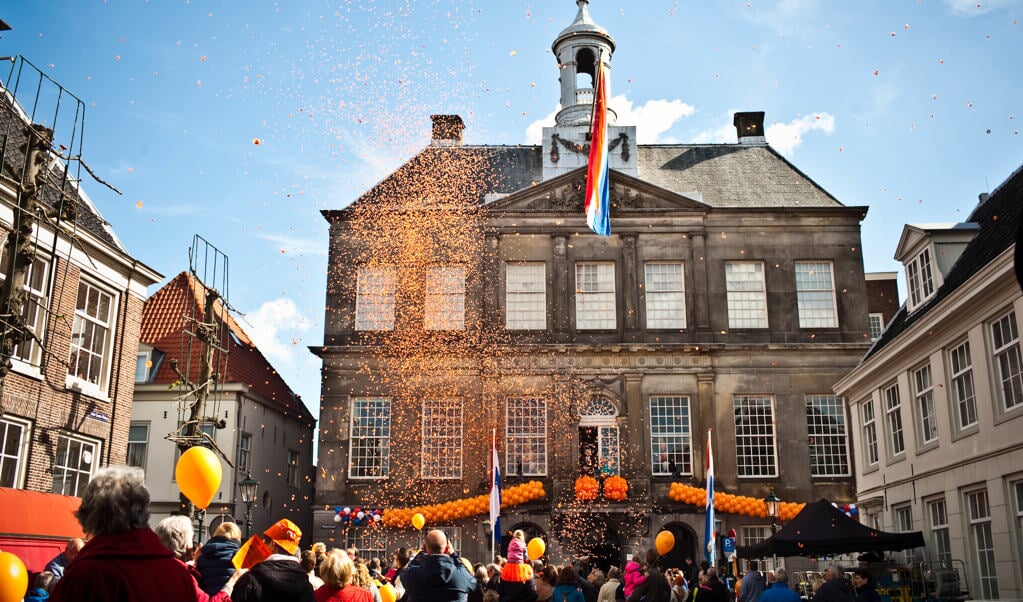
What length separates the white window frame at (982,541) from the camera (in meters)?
16.2

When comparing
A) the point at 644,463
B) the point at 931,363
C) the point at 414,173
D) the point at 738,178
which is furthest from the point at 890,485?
the point at 414,173

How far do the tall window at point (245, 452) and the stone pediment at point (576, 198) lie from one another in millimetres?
11116

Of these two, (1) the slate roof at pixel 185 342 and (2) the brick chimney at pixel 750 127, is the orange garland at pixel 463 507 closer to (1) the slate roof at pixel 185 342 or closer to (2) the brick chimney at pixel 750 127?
(1) the slate roof at pixel 185 342

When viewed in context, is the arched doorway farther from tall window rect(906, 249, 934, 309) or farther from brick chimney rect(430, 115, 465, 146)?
brick chimney rect(430, 115, 465, 146)

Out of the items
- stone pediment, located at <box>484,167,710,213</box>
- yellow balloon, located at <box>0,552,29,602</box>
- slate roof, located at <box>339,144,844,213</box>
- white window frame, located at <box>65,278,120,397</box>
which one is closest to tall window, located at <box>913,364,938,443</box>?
stone pediment, located at <box>484,167,710,213</box>

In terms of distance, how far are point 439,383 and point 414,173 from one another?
7864 mm

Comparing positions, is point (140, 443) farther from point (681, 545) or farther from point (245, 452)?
point (681, 545)

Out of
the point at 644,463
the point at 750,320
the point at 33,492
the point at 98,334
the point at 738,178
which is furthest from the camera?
the point at 738,178

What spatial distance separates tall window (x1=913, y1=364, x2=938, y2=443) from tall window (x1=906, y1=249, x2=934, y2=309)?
1.96 meters

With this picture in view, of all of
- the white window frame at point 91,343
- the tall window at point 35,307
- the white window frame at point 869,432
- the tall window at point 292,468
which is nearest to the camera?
the tall window at point 35,307

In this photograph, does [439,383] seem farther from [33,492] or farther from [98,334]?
[33,492]

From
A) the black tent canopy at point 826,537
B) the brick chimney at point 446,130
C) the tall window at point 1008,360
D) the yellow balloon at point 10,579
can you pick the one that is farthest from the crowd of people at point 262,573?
the brick chimney at point 446,130

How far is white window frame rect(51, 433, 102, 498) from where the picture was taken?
60.4ft

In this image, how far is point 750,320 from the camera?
31875 millimetres
